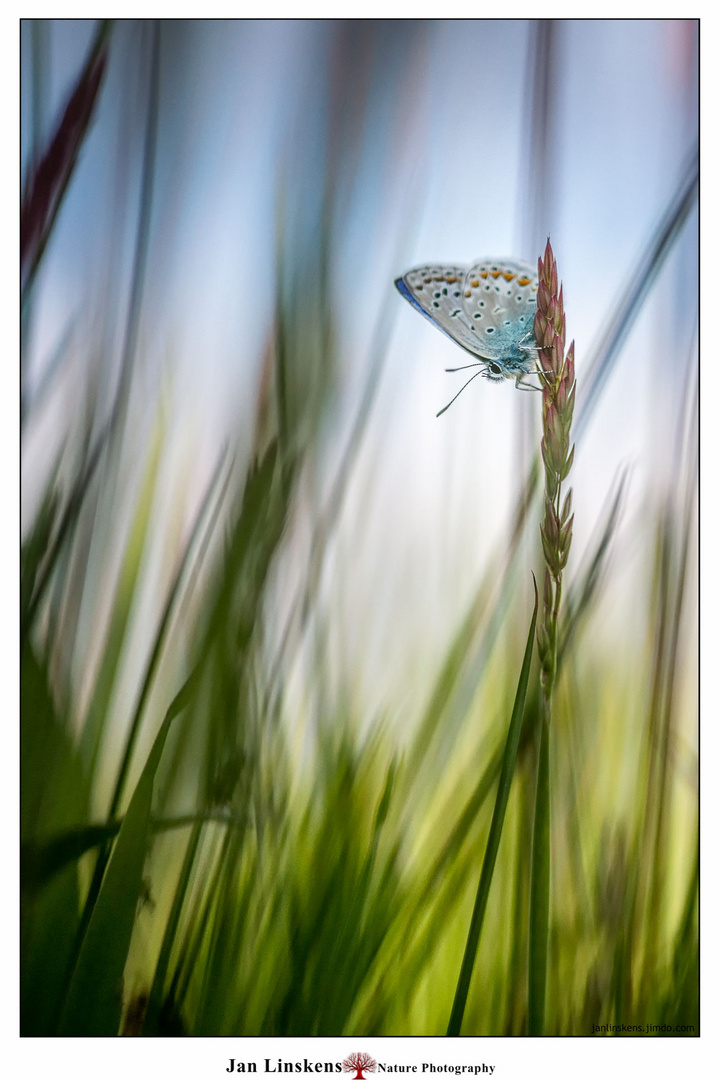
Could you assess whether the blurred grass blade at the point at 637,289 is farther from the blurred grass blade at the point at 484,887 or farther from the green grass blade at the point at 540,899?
the green grass blade at the point at 540,899

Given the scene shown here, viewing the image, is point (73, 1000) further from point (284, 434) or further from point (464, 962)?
point (284, 434)

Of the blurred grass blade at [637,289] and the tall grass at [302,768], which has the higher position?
the blurred grass blade at [637,289]

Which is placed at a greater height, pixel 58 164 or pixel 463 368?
pixel 58 164

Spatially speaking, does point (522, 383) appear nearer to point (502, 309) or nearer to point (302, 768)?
point (502, 309)

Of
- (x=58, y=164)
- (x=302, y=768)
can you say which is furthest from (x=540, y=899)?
(x=58, y=164)

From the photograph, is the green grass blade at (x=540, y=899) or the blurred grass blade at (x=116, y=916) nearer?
the green grass blade at (x=540, y=899)
